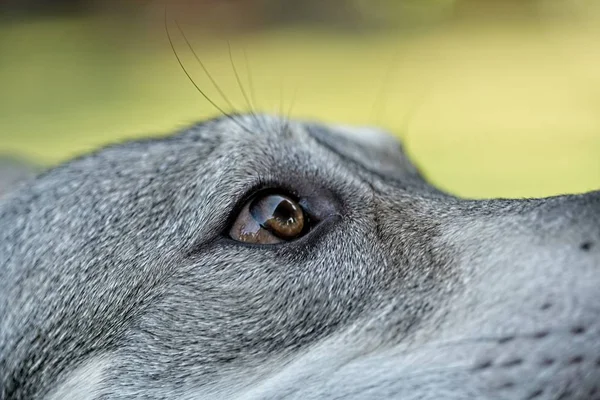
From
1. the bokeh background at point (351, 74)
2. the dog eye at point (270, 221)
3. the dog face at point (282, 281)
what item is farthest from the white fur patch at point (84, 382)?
the bokeh background at point (351, 74)

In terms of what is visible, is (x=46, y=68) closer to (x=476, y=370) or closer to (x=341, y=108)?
(x=341, y=108)

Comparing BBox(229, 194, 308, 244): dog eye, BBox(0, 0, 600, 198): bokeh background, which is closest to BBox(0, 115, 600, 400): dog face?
BBox(229, 194, 308, 244): dog eye

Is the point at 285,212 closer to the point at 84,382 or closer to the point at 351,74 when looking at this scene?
the point at 84,382

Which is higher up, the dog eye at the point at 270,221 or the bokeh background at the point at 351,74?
the bokeh background at the point at 351,74

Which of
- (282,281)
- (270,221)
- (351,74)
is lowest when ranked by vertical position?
(282,281)

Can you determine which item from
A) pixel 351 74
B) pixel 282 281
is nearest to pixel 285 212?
pixel 282 281

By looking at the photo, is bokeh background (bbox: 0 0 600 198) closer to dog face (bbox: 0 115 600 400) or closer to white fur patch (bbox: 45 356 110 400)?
dog face (bbox: 0 115 600 400)

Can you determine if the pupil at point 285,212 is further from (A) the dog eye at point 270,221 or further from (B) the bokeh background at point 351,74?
(B) the bokeh background at point 351,74
